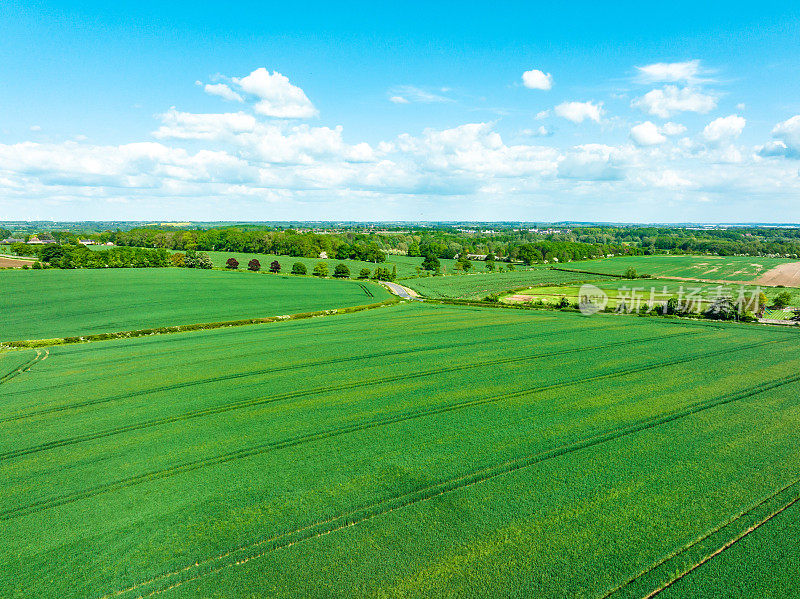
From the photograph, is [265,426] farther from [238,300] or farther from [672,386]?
[238,300]

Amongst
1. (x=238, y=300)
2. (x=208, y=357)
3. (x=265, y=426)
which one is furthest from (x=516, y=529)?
(x=238, y=300)

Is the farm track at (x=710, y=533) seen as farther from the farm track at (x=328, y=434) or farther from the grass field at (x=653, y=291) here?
the grass field at (x=653, y=291)

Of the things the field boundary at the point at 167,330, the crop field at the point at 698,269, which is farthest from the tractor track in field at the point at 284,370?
the crop field at the point at 698,269

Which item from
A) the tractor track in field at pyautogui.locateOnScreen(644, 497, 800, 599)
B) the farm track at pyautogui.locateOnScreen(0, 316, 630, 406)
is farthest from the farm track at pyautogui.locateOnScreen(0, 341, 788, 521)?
the farm track at pyautogui.locateOnScreen(0, 316, 630, 406)

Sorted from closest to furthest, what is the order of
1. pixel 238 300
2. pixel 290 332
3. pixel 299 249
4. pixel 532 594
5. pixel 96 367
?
pixel 532 594
pixel 96 367
pixel 290 332
pixel 238 300
pixel 299 249

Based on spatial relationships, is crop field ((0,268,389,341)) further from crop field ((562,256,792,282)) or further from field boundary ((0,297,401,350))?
crop field ((562,256,792,282))

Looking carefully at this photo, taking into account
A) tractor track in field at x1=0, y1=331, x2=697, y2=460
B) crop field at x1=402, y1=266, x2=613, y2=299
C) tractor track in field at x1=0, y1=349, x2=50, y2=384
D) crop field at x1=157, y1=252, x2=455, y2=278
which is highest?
crop field at x1=157, y1=252, x2=455, y2=278

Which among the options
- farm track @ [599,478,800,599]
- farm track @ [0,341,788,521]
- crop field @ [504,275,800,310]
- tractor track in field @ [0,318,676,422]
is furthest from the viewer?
crop field @ [504,275,800,310]
